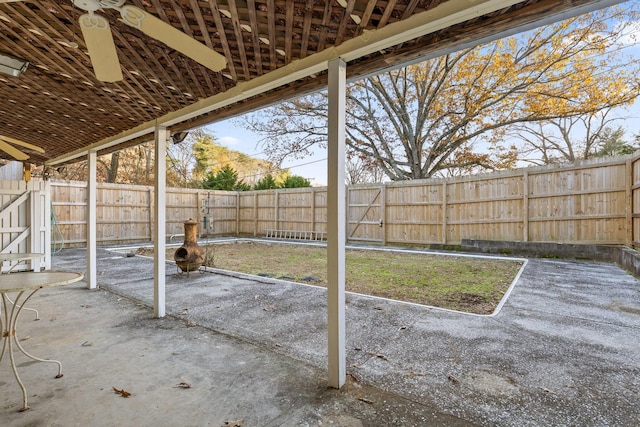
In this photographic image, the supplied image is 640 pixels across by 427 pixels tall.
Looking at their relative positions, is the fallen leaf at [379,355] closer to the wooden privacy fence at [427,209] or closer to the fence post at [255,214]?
the wooden privacy fence at [427,209]

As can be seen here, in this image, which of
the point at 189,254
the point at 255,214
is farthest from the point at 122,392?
the point at 255,214

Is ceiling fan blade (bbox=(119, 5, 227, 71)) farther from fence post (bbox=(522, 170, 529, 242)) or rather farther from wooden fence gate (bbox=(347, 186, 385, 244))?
wooden fence gate (bbox=(347, 186, 385, 244))

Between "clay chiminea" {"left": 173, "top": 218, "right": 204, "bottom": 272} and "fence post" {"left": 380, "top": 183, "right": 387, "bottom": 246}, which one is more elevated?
"fence post" {"left": 380, "top": 183, "right": 387, "bottom": 246}

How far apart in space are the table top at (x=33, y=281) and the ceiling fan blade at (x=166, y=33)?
151 cm

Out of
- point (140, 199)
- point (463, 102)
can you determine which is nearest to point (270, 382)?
point (140, 199)

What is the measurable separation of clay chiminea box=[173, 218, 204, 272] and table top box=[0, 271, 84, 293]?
3269 mm

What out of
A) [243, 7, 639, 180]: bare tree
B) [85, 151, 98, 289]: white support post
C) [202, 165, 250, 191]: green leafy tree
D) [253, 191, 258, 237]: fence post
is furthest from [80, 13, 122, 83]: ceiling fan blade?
[202, 165, 250, 191]: green leafy tree

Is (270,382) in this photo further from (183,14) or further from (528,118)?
(528,118)

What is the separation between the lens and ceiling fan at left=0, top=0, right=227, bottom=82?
1493 millimetres

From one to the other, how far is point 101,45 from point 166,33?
1.42 ft

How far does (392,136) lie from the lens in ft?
44.1

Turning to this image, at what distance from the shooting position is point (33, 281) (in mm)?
1921

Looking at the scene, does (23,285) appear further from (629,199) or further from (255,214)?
(255,214)

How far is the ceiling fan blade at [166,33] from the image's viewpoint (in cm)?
147
